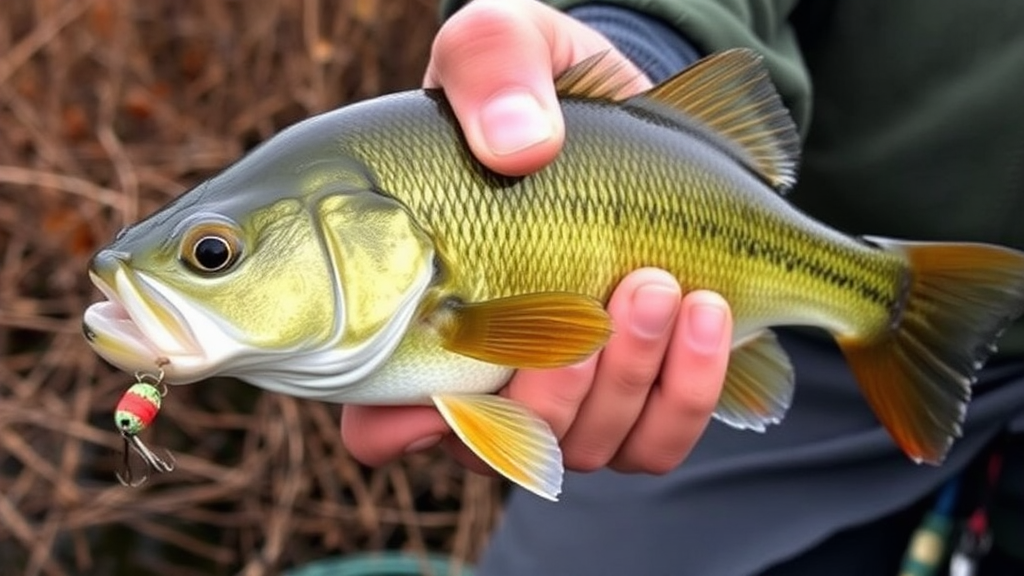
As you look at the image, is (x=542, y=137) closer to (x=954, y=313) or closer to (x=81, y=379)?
(x=954, y=313)

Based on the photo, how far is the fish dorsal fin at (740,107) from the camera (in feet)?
3.66

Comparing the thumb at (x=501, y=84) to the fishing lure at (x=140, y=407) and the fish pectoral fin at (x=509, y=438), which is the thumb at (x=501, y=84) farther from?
the fishing lure at (x=140, y=407)

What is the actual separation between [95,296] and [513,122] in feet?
6.18

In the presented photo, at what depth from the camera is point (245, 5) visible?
2.97 metres

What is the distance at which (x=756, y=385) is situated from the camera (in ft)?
3.96

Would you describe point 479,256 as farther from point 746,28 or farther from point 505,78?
point 746,28

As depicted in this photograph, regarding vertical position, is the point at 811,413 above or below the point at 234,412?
above

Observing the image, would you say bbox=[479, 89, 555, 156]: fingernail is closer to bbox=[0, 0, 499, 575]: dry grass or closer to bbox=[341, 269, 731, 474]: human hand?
bbox=[341, 269, 731, 474]: human hand

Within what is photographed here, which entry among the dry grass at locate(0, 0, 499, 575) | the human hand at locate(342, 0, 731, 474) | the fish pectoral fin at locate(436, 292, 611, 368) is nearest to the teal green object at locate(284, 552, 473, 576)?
the dry grass at locate(0, 0, 499, 575)

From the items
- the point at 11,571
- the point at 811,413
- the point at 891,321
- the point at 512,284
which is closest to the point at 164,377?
the point at 512,284

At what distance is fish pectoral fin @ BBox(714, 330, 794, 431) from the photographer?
3.92ft

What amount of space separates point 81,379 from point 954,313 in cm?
177

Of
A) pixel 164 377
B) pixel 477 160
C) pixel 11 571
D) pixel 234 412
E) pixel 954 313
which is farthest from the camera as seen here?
pixel 234 412

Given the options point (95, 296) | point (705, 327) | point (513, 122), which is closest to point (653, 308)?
point (705, 327)
